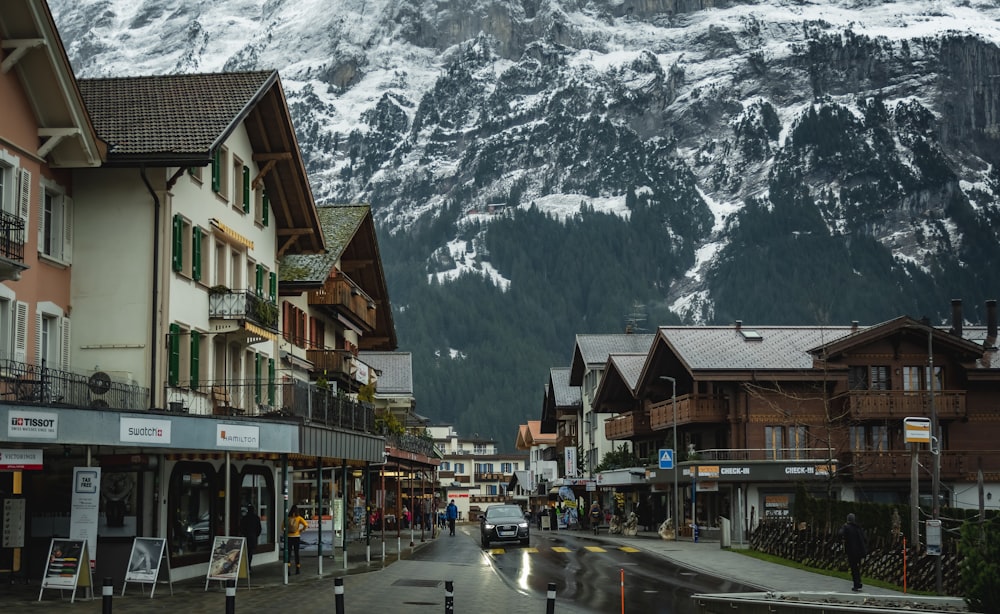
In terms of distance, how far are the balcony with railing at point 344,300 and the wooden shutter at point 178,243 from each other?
1477 centimetres

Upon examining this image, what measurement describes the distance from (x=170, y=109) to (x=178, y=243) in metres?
3.48

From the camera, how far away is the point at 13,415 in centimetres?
2456

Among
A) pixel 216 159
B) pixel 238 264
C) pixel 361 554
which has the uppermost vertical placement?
pixel 216 159

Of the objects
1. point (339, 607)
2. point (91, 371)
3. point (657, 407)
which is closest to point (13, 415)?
point (91, 371)

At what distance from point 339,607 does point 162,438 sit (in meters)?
10.1

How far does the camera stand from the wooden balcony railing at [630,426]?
76688mm

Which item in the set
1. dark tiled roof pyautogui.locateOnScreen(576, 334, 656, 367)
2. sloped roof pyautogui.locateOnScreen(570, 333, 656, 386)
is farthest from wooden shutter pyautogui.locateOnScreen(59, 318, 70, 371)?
dark tiled roof pyautogui.locateOnScreen(576, 334, 656, 367)

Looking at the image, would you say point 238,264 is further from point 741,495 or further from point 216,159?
point 741,495

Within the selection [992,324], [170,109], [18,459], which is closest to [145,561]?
[18,459]

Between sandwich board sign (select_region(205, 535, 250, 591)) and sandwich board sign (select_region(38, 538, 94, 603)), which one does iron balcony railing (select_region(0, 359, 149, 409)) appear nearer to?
sandwich board sign (select_region(38, 538, 94, 603))

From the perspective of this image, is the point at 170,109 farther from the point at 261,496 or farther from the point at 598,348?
the point at 598,348

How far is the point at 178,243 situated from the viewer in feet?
112

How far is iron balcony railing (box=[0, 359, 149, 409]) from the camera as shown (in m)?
26.7

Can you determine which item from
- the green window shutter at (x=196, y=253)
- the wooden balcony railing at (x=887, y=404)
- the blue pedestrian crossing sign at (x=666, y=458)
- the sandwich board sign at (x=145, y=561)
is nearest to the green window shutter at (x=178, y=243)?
the green window shutter at (x=196, y=253)
